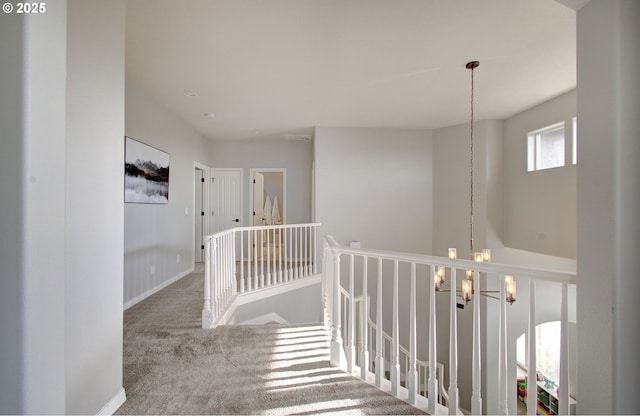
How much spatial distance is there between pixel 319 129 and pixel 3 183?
4.94 metres

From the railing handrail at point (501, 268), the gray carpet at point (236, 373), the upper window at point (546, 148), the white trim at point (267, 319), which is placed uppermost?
the upper window at point (546, 148)

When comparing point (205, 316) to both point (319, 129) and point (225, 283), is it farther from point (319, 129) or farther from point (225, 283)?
point (319, 129)

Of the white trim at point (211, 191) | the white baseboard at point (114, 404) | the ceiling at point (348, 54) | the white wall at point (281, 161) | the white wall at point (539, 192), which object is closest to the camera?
the white baseboard at point (114, 404)

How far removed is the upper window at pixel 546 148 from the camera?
4.03 m

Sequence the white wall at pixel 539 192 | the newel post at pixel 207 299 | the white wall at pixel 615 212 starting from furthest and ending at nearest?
the white wall at pixel 539 192, the newel post at pixel 207 299, the white wall at pixel 615 212

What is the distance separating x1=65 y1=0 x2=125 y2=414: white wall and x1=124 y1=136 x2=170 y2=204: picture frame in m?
1.99

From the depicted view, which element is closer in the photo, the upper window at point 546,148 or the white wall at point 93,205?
the white wall at point 93,205

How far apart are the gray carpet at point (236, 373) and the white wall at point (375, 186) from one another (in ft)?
9.66

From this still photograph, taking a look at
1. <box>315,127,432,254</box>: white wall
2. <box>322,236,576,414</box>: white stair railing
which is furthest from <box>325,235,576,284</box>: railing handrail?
<box>315,127,432,254</box>: white wall

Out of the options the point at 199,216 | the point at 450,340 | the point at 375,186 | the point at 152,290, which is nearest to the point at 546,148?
the point at 375,186

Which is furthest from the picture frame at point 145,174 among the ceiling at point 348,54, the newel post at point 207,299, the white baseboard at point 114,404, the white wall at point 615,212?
the white wall at point 615,212

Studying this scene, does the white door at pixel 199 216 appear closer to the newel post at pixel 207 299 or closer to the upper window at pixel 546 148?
the newel post at pixel 207 299

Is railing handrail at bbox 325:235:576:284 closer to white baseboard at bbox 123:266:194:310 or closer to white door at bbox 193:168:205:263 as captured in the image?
white baseboard at bbox 123:266:194:310

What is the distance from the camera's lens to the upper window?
403cm
